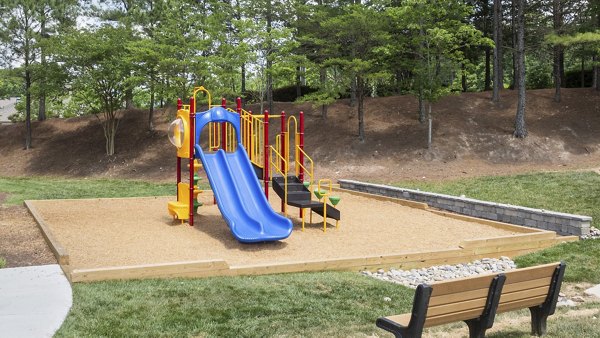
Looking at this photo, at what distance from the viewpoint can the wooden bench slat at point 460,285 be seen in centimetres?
434

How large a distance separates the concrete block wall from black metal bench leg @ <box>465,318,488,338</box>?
6.79m

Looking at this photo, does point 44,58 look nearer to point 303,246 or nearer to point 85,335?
point 303,246

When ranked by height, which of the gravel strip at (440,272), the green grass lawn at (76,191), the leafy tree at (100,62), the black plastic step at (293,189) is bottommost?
the gravel strip at (440,272)

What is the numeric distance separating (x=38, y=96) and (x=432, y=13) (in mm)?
19547

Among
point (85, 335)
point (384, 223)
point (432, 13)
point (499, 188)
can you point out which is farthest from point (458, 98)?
point (85, 335)

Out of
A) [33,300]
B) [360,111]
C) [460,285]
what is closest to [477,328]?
[460,285]

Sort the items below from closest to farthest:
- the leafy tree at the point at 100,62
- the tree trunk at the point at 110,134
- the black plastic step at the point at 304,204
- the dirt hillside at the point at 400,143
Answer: the black plastic step at the point at 304,204
the dirt hillside at the point at 400,143
the leafy tree at the point at 100,62
the tree trunk at the point at 110,134

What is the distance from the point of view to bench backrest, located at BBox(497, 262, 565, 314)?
4.89 m

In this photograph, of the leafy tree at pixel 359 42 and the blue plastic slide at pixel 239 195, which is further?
the leafy tree at pixel 359 42

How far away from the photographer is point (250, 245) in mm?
10188

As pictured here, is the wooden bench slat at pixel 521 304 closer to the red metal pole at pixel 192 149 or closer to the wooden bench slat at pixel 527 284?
the wooden bench slat at pixel 527 284

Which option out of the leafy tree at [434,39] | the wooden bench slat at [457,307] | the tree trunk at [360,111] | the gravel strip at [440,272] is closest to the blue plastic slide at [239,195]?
the gravel strip at [440,272]

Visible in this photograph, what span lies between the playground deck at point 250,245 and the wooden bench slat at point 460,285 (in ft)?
13.7

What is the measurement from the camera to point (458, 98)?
2712 cm
